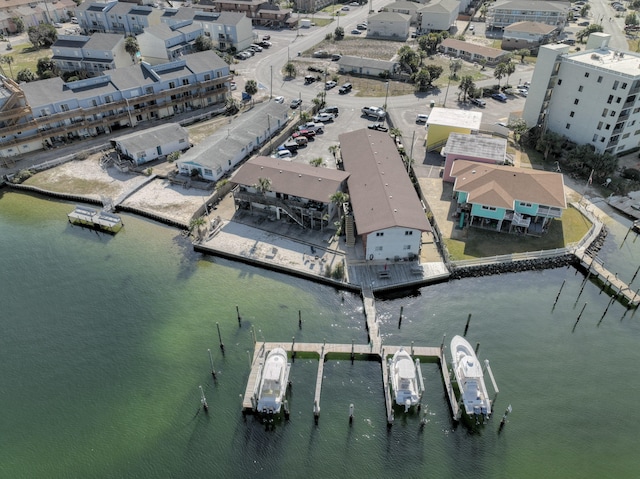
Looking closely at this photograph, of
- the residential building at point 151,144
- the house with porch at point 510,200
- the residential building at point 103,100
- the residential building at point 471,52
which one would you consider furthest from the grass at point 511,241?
the residential building at point 471,52

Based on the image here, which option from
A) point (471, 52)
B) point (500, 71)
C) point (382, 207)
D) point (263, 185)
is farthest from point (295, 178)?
point (471, 52)

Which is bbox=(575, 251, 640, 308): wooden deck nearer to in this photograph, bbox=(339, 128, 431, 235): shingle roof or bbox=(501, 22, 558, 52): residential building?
bbox=(339, 128, 431, 235): shingle roof

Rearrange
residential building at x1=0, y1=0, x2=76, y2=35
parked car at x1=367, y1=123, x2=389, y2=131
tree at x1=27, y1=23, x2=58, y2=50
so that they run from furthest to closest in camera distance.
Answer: residential building at x1=0, y1=0, x2=76, y2=35 → tree at x1=27, y1=23, x2=58, y2=50 → parked car at x1=367, y1=123, x2=389, y2=131

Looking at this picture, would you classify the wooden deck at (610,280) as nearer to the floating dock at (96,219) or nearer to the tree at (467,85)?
the tree at (467,85)

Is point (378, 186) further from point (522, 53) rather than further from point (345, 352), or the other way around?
point (522, 53)

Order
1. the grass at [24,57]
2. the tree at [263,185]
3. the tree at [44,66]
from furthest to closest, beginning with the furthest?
the grass at [24,57] → the tree at [44,66] → the tree at [263,185]

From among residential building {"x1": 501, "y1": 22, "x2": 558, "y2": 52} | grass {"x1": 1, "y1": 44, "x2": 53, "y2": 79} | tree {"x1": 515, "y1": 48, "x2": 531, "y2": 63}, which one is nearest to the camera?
grass {"x1": 1, "y1": 44, "x2": 53, "y2": 79}

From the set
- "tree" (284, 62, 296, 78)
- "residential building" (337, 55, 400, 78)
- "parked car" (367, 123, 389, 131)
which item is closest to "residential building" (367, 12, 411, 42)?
"residential building" (337, 55, 400, 78)
